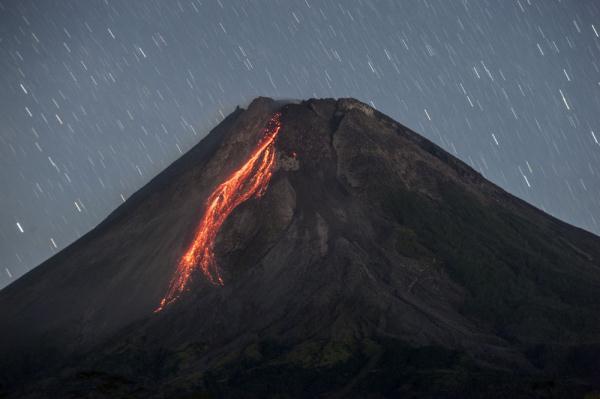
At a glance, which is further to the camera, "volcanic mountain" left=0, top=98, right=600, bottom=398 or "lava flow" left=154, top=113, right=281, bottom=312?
"lava flow" left=154, top=113, right=281, bottom=312

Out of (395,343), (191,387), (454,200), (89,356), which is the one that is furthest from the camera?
(454,200)

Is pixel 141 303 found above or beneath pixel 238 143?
beneath

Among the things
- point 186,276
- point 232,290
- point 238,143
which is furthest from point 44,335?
point 238,143

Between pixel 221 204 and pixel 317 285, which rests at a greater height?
pixel 221 204

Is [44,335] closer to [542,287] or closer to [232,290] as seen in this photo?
[232,290]

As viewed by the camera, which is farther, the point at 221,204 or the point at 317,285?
the point at 221,204
